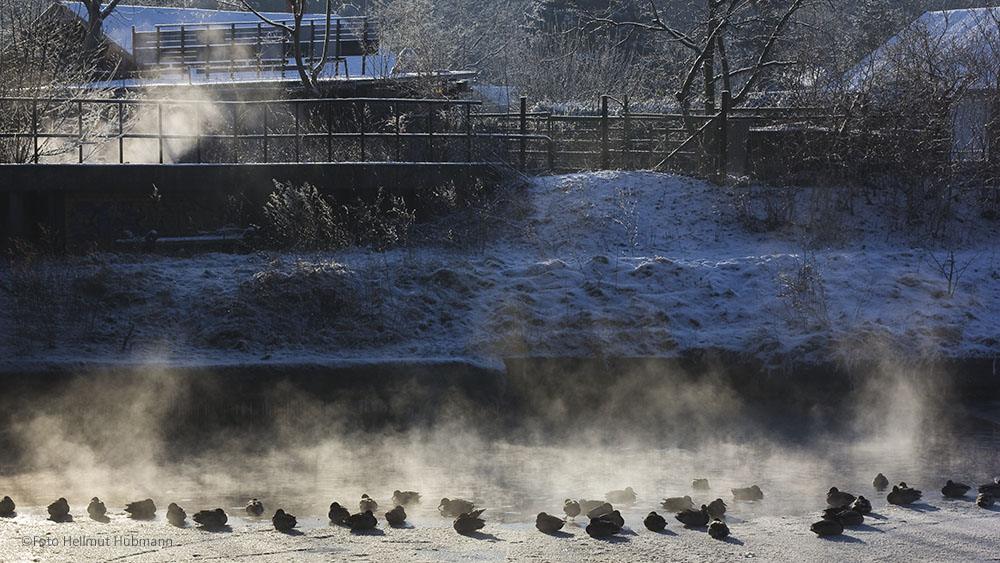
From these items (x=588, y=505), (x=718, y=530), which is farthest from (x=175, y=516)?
(x=718, y=530)

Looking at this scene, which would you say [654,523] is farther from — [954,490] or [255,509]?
[255,509]

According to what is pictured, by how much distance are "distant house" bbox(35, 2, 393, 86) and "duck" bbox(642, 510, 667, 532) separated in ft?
94.4

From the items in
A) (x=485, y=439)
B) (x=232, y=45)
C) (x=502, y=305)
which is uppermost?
(x=232, y=45)

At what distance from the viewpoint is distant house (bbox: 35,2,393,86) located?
115ft

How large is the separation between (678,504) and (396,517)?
1834 millimetres

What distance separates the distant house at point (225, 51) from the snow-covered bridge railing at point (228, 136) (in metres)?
13.8

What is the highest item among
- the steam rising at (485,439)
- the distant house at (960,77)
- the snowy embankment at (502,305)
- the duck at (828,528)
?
the distant house at (960,77)

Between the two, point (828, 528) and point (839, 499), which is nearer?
point (828, 528)

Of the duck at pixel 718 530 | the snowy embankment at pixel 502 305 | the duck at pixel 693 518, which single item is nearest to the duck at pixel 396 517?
the duck at pixel 693 518

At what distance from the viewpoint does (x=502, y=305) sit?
1238 centimetres

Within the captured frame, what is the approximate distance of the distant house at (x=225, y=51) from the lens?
35.2 metres

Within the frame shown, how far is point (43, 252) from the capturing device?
547 inches

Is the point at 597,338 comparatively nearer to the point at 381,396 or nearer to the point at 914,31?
the point at 381,396

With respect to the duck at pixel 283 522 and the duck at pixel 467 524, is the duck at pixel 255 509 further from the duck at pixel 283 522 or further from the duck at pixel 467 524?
the duck at pixel 467 524
